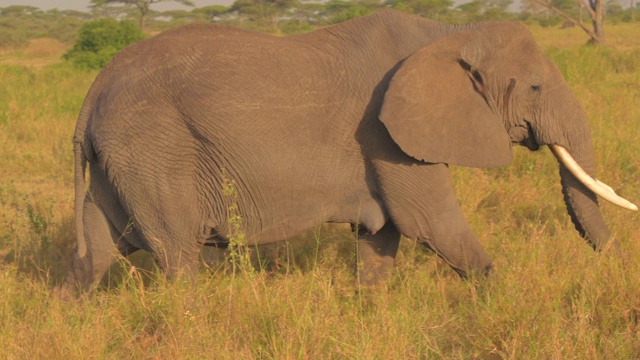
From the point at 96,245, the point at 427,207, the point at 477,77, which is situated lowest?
the point at 96,245

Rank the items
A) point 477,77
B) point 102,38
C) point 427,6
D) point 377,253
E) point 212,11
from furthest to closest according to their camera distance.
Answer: point 212,11, point 427,6, point 102,38, point 377,253, point 477,77

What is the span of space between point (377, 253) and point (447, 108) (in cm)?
88

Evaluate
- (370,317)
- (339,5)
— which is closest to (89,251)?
(370,317)

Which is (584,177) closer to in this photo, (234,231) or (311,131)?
(311,131)

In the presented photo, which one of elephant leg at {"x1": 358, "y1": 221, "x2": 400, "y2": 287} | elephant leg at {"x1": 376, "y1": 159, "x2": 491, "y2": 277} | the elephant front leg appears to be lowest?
elephant leg at {"x1": 358, "y1": 221, "x2": 400, "y2": 287}

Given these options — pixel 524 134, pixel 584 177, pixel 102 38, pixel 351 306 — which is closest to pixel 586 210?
pixel 584 177

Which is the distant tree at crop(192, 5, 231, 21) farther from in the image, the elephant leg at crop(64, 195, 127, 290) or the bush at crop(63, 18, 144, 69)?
the elephant leg at crop(64, 195, 127, 290)

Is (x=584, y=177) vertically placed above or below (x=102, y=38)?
above

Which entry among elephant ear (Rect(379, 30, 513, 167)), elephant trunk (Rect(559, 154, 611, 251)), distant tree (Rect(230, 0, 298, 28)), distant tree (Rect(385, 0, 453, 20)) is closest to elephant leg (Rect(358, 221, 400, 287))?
elephant ear (Rect(379, 30, 513, 167))

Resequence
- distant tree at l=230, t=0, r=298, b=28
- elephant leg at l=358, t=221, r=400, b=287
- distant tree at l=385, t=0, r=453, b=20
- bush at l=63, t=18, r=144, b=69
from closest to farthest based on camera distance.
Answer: elephant leg at l=358, t=221, r=400, b=287, bush at l=63, t=18, r=144, b=69, distant tree at l=385, t=0, r=453, b=20, distant tree at l=230, t=0, r=298, b=28

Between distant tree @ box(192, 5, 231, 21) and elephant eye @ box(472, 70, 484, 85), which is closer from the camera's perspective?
elephant eye @ box(472, 70, 484, 85)

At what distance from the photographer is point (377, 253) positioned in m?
3.98

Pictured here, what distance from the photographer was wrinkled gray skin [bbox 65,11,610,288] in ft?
10.9

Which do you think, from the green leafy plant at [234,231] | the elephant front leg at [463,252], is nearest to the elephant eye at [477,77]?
the elephant front leg at [463,252]
